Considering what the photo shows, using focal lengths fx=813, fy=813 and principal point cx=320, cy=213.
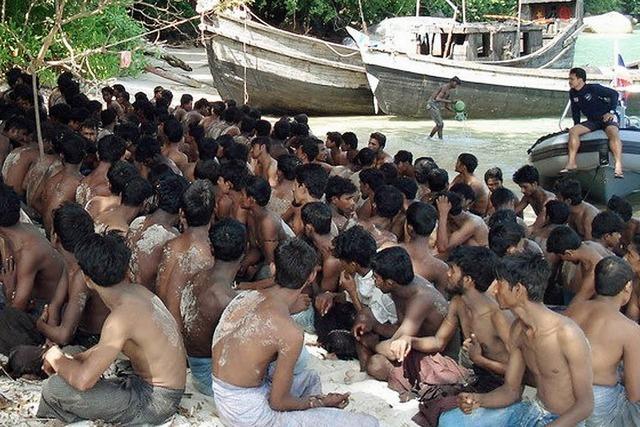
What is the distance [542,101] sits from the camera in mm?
19891

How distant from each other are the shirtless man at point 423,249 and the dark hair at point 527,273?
1651 millimetres

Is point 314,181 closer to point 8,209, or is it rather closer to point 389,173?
point 389,173

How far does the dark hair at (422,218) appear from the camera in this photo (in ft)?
19.0

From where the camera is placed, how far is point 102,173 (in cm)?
714

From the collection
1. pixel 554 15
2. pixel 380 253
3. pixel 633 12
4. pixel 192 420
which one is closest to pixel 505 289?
pixel 380 253

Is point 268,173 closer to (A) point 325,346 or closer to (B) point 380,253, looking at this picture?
(A) point 325,346

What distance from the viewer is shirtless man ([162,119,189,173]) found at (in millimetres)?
8969

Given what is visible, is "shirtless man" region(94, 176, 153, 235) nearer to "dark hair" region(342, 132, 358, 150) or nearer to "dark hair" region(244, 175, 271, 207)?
"dark hair" region(244, 175, 271, 207)

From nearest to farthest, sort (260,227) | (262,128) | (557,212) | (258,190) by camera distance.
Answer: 1. (258,190)
2. (260,227)
3. (557,212)
4. (262,128)

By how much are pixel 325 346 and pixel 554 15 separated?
20908 millimetres

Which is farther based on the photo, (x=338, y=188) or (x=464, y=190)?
(x=464, y=190)

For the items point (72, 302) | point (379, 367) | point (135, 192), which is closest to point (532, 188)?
point (379, 367)

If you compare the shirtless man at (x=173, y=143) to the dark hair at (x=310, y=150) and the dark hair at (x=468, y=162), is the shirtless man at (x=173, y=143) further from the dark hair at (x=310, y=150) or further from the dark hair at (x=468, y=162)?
the dark hair at (x=468, y=162)

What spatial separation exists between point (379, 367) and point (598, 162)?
7.27 m
